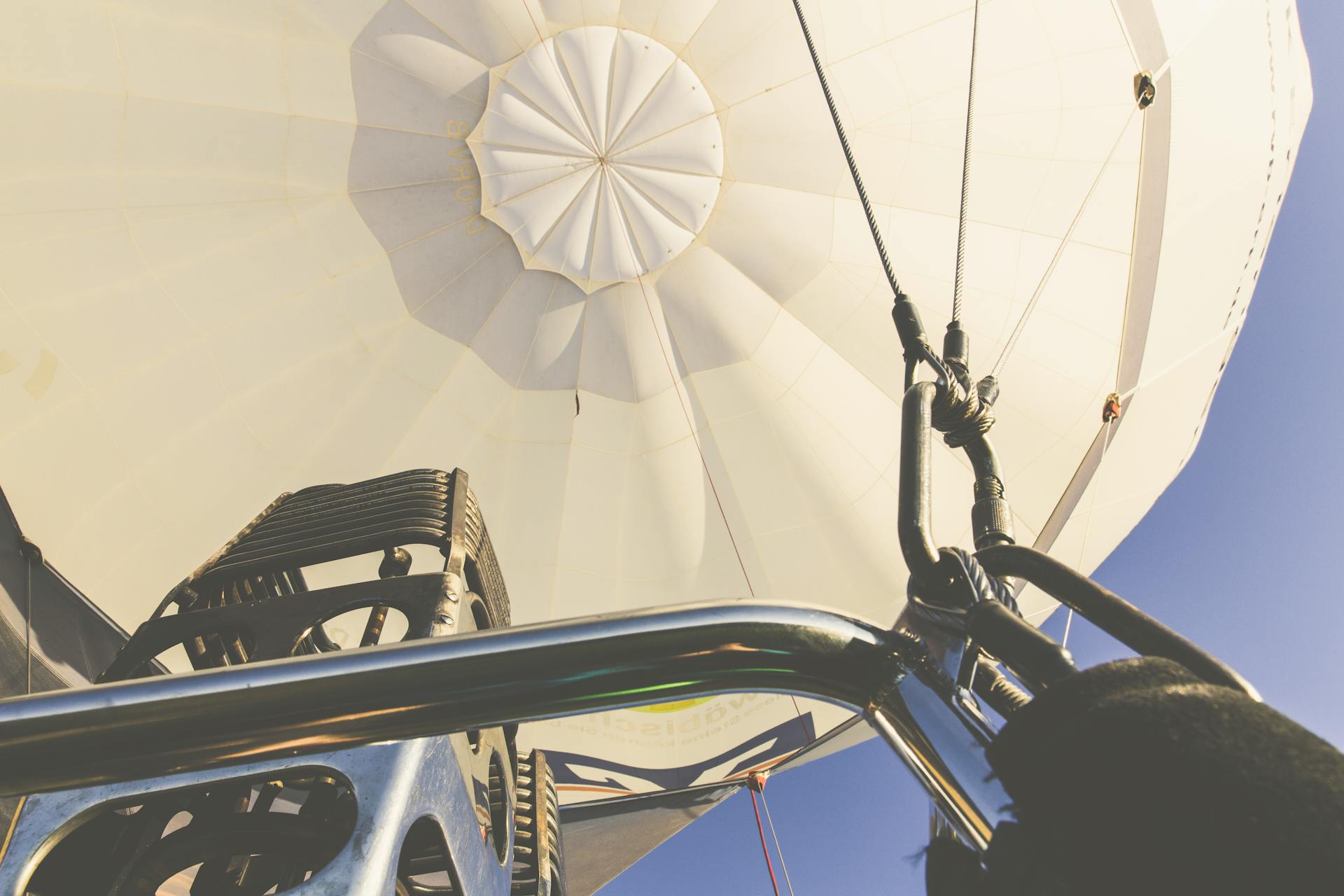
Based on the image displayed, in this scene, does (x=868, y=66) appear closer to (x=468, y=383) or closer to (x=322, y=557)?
(x=468, y=383)

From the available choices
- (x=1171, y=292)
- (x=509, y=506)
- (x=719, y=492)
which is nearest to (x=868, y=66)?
(x=1171, y=292)

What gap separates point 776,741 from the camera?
7.60 meters

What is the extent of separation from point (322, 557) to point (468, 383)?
4.44m

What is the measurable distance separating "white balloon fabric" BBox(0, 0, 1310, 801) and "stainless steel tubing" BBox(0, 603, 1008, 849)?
5.80 m

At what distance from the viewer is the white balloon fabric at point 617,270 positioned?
235 inches

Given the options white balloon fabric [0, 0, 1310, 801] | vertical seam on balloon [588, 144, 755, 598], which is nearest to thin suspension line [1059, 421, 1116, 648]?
white balloon fabric [0, 0, 1310, 801]

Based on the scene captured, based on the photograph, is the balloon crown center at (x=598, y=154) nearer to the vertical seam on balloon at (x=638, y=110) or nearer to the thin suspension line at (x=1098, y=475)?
the vertical seam on balloon at (x=638, y=110)

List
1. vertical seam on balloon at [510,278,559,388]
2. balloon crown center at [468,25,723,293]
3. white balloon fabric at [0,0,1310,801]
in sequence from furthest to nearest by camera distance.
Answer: vertical seam on balloon at [510,278,559,388] → balloon crown center at [468,25,723,293] → white balloon fabric at [0,0,1310,801]

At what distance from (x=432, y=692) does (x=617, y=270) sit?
664 centimetres

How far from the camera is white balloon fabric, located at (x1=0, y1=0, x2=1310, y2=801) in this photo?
596 centimetres

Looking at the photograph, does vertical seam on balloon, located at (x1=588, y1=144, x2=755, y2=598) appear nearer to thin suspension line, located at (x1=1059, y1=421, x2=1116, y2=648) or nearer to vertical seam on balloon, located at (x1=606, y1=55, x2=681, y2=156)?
vertical seam on balloon, located at (x1=606, y1=55, x2=681, y2=156)

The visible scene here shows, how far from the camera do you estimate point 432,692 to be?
54 centimetres

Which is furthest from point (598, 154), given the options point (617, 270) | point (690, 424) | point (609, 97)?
point (690, 424)

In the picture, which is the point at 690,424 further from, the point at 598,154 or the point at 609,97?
the point at 609,97
